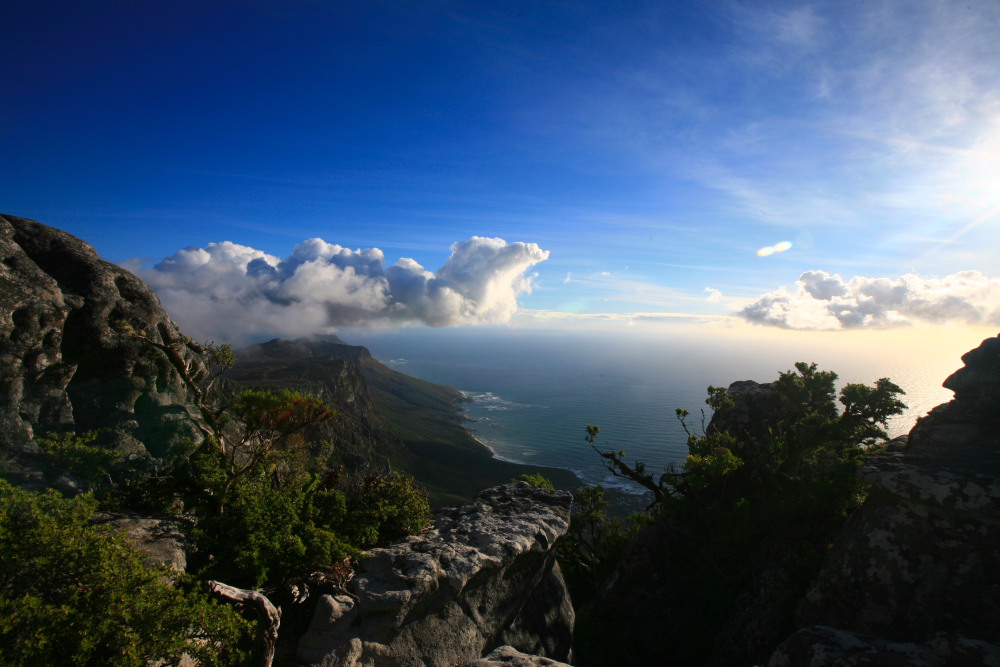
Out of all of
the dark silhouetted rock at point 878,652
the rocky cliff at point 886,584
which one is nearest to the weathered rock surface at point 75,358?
the dark silhouetted rock at point 878,652

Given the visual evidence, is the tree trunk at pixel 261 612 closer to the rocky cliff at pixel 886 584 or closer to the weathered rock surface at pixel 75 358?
the weathered rock surface at pixel 75 358

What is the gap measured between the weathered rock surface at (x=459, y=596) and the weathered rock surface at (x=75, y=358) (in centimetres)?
870

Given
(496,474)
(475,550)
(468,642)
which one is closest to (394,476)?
(475,550)

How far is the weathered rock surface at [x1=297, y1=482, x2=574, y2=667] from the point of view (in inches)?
447

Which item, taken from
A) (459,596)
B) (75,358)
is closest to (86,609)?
(459,596)

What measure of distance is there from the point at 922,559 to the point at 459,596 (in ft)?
45.2

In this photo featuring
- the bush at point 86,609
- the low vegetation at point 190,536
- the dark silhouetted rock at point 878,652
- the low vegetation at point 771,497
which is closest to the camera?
the bush at point 86,609

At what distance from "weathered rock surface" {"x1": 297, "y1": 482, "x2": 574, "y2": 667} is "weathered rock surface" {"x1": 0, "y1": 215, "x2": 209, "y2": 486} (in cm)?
870

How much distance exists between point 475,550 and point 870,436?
65.0 feet

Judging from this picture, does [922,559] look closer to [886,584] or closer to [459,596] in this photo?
[886,584]

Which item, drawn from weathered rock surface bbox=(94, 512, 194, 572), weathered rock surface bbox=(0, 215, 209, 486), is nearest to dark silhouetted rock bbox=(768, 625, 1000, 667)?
weathered rock surface bbox=(94, 512, 194, 572)

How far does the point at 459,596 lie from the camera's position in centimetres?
1359

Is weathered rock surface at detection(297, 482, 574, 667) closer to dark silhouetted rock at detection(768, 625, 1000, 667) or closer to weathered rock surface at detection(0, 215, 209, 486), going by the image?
dark silhouetted rock at detection(768, 625, 1000, 667)

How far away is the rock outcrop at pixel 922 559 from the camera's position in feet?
36.4
